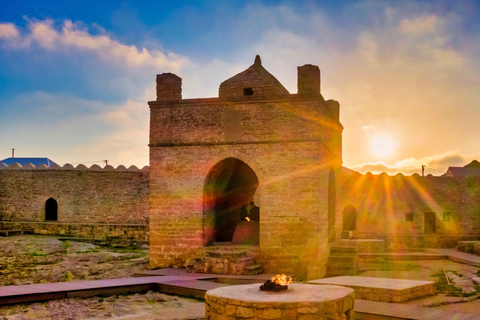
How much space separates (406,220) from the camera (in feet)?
78.1

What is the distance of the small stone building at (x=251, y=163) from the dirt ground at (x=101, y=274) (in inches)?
75.8

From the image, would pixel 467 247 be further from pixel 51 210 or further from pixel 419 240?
pixel 51 210

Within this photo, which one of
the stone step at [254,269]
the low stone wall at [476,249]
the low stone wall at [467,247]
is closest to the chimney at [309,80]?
the stone step at [254,269]

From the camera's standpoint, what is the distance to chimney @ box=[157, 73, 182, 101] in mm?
13405

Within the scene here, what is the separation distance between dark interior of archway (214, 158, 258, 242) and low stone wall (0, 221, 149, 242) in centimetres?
786

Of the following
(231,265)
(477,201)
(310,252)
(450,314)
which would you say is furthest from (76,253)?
(477,201)

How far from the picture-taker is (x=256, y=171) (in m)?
12.7

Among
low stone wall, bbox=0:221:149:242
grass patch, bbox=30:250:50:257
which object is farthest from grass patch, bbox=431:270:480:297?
low stone wall, bbox=0:221:149:242

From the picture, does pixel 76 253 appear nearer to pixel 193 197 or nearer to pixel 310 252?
pixel 193 197

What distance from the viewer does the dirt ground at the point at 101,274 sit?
8211mm

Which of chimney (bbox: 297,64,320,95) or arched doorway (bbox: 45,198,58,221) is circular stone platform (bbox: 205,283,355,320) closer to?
chimney (bbox: 297,64,320,95)

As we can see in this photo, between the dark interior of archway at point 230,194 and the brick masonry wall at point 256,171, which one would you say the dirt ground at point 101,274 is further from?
the dark interior of archway at point 230,194

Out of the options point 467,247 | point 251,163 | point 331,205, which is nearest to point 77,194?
point 331,205

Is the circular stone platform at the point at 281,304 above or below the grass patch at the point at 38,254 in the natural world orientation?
above
